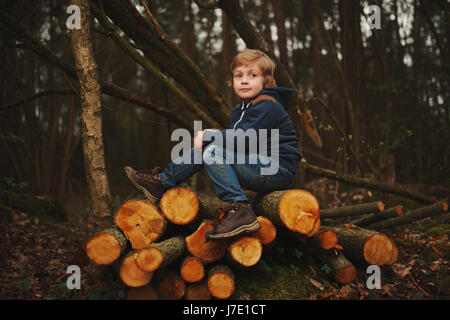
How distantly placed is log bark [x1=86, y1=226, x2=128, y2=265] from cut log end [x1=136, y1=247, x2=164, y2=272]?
0.29m

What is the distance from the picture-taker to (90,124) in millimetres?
3211

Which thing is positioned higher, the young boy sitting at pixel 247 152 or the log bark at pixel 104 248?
the young boy sitting at pixel 247 152

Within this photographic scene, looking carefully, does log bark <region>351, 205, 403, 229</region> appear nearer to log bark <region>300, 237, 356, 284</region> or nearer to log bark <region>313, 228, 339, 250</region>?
log bark <region>300, 237, 356, 284</region>

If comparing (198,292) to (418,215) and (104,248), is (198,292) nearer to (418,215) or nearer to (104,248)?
(104,248)

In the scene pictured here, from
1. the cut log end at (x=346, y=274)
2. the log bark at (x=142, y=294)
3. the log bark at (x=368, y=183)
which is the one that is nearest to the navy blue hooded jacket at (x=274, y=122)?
the cut log end at (x=346, y=274)

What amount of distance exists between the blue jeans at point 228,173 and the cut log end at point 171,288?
0.74 meters

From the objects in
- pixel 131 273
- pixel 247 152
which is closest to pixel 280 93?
pixel 247 152

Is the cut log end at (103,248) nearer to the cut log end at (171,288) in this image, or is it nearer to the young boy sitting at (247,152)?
the cut log end at (171,288)

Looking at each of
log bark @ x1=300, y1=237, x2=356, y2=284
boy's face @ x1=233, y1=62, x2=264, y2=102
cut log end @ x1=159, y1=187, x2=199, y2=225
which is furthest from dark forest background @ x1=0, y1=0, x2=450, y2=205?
cut log end @ x1=159, y1=187, x2=199, y2=225

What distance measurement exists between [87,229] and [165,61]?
2990 mm

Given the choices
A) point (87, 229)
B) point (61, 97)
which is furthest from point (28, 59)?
point (87, 229)

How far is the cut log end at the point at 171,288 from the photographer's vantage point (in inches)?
103

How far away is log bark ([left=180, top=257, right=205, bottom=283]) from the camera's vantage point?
2584 millimetres
